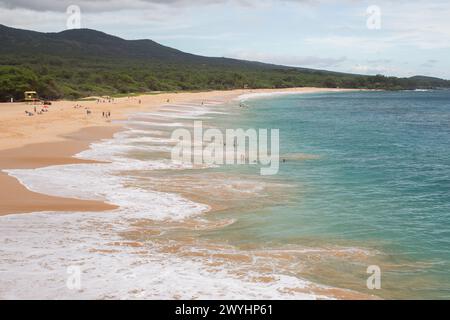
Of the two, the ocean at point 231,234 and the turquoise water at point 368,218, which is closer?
the ocean at point 231,234

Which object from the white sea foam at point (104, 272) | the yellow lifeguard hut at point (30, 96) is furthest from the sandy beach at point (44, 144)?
the yellow lifeguard hut at point (30, 96)

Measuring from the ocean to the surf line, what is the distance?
1190 millimetres

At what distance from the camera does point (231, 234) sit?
13453 mm

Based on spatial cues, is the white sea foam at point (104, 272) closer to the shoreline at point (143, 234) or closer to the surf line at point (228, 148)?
the shoreline at point (143, 234)

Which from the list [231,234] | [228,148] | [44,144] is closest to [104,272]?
[231,234]

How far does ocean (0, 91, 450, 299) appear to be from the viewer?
976 centimetres

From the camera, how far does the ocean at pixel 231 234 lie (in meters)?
9.76

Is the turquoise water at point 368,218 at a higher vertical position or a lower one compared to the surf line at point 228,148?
lower

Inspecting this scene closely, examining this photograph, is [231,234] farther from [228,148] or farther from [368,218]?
[228,148]

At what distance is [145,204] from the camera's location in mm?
16188

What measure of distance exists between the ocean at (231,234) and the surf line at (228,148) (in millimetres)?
1190

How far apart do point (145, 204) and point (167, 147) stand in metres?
14.6
